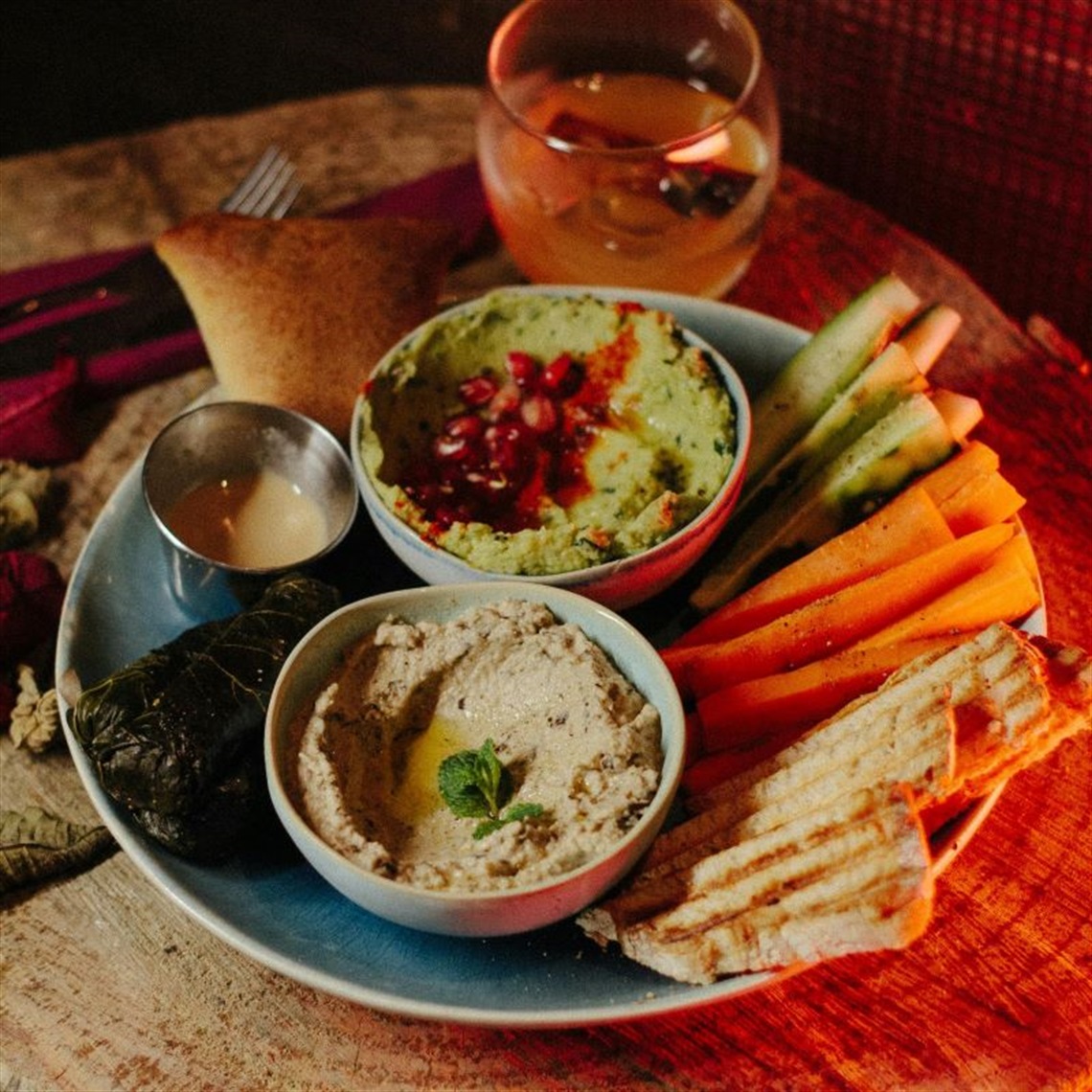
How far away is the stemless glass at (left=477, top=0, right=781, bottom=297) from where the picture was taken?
3480mm

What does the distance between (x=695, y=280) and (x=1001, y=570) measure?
50.2 inches

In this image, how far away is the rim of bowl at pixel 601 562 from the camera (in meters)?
2.76

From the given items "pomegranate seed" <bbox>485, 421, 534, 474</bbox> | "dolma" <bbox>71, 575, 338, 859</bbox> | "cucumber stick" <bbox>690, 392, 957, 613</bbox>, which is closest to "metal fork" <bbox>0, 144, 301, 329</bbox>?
"pomegranate seed" <bbox>485, 421, 534, 474</bbox>

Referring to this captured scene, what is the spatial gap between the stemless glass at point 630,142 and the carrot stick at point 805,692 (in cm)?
131

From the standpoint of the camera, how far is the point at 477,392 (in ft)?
10.3

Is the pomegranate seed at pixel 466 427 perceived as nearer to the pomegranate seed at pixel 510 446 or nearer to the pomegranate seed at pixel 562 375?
the pomegranate seed at pixel 510 446

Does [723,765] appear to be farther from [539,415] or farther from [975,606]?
[539,415]

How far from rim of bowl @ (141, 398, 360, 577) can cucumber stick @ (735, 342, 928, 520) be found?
2.82 feet

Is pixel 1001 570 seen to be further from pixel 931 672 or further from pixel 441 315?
pixel 441 315

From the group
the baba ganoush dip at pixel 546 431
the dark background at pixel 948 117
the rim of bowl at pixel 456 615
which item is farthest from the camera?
the dark background at pixel 948 117

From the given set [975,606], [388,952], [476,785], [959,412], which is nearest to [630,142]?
[959,412]

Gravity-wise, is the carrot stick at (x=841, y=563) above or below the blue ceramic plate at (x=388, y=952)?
above

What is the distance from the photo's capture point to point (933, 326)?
313 cm

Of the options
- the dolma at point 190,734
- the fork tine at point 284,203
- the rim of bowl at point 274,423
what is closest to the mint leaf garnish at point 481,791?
the dolma at point 190,734
